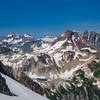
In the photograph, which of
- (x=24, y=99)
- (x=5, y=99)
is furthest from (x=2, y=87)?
(x=5, y=99)

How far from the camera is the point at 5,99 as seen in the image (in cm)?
2833

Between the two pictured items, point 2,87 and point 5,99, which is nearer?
point 5,99

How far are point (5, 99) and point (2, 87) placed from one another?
6294 millimetres

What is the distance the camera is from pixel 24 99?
3497 cm

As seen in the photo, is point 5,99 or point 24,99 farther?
point 24,99

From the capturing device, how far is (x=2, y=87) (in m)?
34.4

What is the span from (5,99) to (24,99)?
276 inches

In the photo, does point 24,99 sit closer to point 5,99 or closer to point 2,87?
point 2,87
